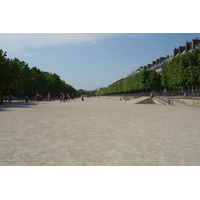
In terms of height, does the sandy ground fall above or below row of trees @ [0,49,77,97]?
below

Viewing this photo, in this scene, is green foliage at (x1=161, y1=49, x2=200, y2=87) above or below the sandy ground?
above

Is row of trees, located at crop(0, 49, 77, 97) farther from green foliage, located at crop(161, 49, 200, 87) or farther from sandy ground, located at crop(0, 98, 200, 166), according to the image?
sandy ground, located at crop(0, 98, 200, 166)

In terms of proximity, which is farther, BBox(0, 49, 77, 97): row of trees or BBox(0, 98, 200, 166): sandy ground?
BBox(0, 49, 77, 97): row of trees

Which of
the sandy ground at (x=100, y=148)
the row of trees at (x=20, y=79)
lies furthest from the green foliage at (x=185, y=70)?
the sandy ground at (x=100, y=148)

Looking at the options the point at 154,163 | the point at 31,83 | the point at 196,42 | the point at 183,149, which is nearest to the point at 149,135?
the point at 183,149

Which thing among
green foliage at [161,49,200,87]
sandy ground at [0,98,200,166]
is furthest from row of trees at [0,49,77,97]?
sandy ground at [0,98,200,166]

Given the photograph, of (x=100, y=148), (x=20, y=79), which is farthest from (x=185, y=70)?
(x=100, y=148)

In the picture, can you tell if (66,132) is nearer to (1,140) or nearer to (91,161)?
(1,140)

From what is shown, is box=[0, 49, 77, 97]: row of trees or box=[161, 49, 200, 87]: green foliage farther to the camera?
box=[0, 49, 77, 97]: row of trees

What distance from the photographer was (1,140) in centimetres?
848

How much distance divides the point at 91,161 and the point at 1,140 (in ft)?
12.5

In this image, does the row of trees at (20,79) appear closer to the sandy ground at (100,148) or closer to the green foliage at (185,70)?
A: the green foliage at (185,70)

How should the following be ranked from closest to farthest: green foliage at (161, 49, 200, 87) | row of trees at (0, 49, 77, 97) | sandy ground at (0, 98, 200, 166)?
sandy ground at (0, 98, 200, 166), green foliage at (161, 49, 200, 87), row of trees at (0, 49, 77, 97)

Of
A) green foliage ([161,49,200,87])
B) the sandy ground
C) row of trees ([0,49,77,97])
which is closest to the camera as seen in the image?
the sandy ground
